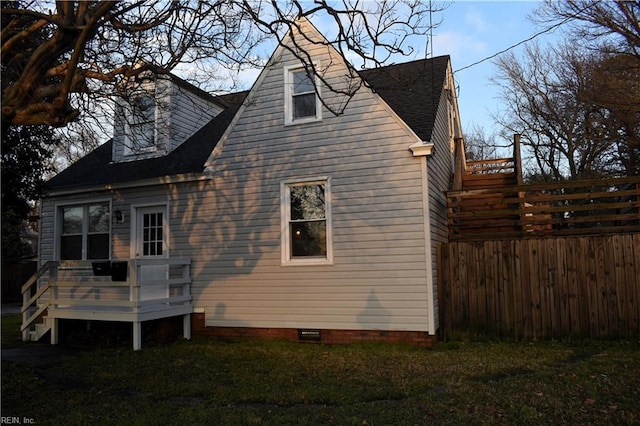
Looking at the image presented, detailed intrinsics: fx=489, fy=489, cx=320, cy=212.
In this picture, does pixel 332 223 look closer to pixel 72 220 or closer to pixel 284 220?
pixel 284 220

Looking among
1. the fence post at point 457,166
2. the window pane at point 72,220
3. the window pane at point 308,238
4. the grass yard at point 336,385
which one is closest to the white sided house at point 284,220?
the window pane at point 308,238

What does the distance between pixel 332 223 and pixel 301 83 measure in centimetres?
306

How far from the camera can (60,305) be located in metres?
9.98

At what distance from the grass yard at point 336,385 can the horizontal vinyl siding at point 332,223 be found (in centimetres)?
92

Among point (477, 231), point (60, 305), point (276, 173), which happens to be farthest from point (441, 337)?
point (60, 305)

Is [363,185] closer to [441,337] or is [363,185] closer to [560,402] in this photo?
[441,337]

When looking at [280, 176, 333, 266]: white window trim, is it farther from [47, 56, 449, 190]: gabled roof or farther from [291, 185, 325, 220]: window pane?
[47, 56, 449, 190]: gabled roof

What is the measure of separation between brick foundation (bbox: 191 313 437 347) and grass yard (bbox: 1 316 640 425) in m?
0.25

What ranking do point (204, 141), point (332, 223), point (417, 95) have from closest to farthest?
point (332, 223) → point (417, 95) → point (204, 141)

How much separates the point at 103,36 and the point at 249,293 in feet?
17.8

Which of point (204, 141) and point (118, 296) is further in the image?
point (204, 141)

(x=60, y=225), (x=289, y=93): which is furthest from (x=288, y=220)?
(x=60, y=225)

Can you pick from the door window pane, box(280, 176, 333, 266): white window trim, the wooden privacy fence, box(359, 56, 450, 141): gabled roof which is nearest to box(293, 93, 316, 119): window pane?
box(359, 56, 450, 141): gabled roof

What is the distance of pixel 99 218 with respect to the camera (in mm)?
12070
